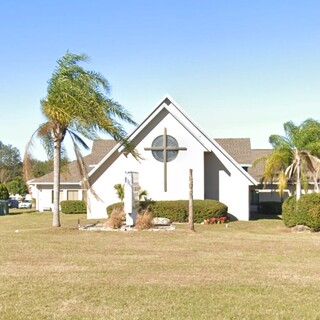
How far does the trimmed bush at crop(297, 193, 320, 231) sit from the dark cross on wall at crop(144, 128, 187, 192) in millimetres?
9585

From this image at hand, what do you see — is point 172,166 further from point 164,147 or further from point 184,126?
point 184,126

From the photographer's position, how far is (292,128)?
26266 mm

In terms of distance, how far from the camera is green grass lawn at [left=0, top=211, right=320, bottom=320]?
285 inches

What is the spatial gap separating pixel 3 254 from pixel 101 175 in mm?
18812

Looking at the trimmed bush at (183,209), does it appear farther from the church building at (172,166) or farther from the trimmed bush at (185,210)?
the church building at (172,166)

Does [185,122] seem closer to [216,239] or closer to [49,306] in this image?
[216,239]

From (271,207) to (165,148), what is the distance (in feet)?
40.1

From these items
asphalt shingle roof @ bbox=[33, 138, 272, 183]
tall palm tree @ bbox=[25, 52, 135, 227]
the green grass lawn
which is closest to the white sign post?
tall palm tree @ bbox=[25, 52, 135, 227]

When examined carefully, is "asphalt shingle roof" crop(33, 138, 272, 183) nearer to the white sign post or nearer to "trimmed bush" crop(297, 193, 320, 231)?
the white sign post

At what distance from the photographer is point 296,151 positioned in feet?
86.1

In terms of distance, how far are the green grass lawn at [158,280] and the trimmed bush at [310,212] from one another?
18.8 feet

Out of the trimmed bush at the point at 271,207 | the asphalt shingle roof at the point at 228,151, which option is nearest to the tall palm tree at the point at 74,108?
the asphalt shingle roof at the point at 228,151

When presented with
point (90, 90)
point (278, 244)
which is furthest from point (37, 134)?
point (278, 244)

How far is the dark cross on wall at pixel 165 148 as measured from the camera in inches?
1192
